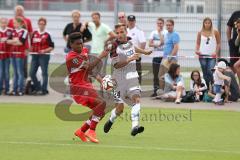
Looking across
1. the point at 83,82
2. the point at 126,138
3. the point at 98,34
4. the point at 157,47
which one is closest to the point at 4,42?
the point at 98,34

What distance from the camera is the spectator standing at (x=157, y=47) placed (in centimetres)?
2206

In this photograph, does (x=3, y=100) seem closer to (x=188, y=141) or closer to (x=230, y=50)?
(x=230, y=50)

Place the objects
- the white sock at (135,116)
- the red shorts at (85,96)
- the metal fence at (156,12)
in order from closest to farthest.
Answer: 1. the red shorts at (85,96)
2. the white sock at (135,116)
3. the metal fence at (156,12)

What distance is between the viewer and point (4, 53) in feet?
73.2

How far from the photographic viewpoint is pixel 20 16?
22594mm

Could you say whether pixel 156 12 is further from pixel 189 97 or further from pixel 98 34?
pixel 189 97

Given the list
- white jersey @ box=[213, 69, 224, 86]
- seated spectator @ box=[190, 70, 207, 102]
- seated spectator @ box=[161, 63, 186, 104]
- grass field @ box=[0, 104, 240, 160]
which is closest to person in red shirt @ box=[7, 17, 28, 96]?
grass field @ box=[0, 104, 240, 160]

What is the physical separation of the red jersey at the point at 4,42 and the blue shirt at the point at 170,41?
4570 mm

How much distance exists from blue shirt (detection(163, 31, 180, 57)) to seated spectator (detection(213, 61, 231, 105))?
6.20 ft

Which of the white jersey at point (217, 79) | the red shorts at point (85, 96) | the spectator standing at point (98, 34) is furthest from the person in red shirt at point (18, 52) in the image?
the red shorts at point (85, 96)

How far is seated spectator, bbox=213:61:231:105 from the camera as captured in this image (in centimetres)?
2048

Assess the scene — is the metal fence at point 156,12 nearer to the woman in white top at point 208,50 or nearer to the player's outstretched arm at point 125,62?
the woman in white top at point 208,50

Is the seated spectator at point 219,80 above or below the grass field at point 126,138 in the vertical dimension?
above

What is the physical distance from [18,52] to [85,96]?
9.02 m
